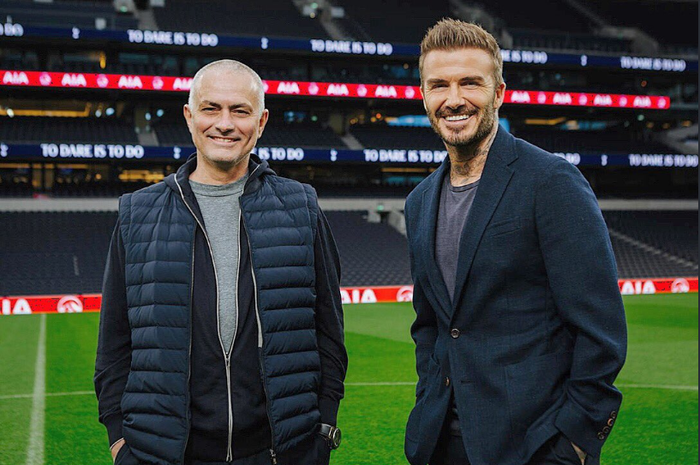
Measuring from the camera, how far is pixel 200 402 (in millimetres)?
2818

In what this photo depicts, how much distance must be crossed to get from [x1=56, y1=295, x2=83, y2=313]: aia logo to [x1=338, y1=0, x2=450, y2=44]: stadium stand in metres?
21.5

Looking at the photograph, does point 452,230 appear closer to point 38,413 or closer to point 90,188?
point 38,413

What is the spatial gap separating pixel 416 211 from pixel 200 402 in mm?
1228

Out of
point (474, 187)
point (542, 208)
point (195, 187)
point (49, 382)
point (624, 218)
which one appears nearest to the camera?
point (542, 208)

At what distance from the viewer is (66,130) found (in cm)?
3028

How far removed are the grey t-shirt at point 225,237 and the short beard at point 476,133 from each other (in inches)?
37.2

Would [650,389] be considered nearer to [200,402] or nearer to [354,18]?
[200,402]

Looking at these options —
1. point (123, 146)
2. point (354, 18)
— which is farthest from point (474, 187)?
point (354, 18)

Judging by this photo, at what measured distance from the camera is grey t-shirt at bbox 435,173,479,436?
2.71 meters

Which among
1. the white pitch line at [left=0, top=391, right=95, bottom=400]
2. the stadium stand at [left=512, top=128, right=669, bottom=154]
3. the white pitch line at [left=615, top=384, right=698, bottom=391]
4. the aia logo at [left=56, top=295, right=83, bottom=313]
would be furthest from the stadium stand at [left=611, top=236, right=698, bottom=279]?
the white pitch line at [left=0, top=391, right=95, bottom=400]

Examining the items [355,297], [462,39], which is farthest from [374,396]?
[355,297]

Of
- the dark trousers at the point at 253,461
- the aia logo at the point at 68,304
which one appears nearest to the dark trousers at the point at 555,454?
the dark trousers at the point at 253,461

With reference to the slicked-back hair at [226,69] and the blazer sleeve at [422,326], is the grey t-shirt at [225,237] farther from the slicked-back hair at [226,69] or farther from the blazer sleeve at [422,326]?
the blazer sleeve at [422,326]

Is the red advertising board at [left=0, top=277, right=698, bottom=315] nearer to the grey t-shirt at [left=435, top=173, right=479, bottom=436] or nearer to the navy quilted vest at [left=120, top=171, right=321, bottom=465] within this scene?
the navy quilted vest at [left=120, top=171, right=321, bottom=465]
